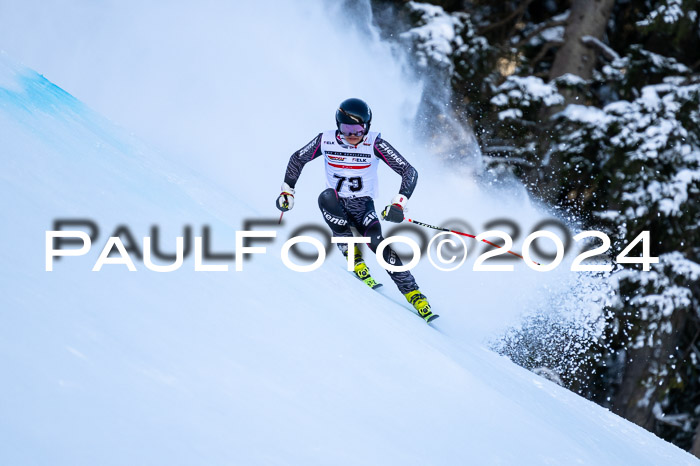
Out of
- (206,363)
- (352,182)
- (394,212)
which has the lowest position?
(206,363)

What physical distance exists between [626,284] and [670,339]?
4.12 feet

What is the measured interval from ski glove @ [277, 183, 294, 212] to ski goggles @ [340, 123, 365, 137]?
29.6 inches

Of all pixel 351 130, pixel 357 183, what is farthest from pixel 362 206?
pixel 351 130

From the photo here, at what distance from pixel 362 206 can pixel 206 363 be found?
3300 millimetres

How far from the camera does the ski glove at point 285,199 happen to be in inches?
210

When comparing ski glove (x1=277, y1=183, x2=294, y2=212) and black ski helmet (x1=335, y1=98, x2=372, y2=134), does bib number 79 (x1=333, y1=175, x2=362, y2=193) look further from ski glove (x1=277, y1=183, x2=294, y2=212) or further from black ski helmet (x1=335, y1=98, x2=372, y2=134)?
black ski helmet (x1=335, y1=98, x2=372, y2=134)

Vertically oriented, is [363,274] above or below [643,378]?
below

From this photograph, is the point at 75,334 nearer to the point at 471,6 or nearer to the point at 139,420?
the point at 139,420

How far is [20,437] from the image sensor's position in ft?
5.08

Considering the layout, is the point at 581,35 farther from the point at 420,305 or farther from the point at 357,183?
the point at 420,305

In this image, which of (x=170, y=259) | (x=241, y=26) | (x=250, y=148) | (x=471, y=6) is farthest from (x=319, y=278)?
(x=471, y=6)

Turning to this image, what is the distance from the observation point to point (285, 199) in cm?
538

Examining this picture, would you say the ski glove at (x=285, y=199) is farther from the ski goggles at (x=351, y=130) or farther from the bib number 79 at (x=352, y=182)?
the ski goggles at (x=351, y=130)

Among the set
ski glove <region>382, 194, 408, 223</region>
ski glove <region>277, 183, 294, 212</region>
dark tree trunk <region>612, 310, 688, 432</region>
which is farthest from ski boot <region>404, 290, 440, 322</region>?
dark tree trunk <region>612, 310, 688, 432</region>
